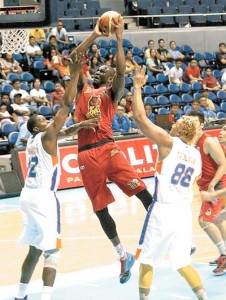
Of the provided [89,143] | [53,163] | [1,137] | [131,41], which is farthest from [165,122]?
[53,163]

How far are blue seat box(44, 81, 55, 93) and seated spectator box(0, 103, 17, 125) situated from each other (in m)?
2.41

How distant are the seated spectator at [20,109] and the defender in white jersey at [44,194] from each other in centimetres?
913

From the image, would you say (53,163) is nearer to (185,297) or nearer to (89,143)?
(89,143)

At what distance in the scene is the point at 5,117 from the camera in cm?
1612

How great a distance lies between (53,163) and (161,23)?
17757 millimetres

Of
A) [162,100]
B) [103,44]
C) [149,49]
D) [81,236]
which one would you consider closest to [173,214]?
[81,236]

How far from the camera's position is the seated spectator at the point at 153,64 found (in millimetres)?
21266

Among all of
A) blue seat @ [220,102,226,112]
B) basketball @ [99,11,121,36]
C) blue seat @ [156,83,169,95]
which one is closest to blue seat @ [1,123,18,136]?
blue seat @ [156,83,169,95]

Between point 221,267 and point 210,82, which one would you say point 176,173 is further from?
point 210,82

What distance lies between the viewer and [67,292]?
26.2ft

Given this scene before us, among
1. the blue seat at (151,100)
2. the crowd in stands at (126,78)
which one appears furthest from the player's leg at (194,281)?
the blue seat at (151,100)

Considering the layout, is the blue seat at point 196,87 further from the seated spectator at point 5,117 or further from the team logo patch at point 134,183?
the team logo patch at point 134,183

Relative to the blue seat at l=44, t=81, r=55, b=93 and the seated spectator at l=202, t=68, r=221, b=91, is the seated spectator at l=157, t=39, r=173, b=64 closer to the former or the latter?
the seated spectator at l=202, t=68, r=221, b=91

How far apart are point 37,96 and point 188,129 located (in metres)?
11.2
